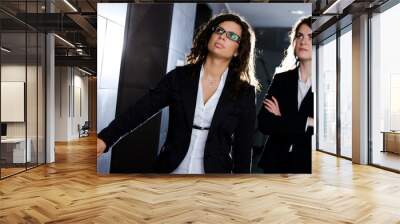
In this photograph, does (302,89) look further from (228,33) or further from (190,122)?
(190,122)

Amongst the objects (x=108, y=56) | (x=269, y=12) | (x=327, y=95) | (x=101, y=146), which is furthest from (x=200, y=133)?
(x=327, y=95)

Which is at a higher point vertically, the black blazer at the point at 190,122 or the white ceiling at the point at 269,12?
the white ceiling at the point at 269,12

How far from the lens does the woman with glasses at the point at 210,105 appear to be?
638 centimetres

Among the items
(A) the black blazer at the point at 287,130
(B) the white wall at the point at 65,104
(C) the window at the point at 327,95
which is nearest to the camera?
(A) the black blazer at the point at 287,130

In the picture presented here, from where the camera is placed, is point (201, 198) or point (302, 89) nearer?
point (201, 198)

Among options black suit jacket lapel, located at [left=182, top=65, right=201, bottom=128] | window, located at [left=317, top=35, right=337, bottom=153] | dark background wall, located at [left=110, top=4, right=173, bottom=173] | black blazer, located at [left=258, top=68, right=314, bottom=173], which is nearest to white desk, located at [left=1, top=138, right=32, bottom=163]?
dark background wall, located at [left=110, top=4, right=173, bottom=173]

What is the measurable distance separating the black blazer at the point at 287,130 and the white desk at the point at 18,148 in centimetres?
421

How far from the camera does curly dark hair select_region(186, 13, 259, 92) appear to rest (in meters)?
6.51

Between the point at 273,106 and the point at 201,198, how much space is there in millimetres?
2290

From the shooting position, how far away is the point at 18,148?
718 centimetres

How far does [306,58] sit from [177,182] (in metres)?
2.95

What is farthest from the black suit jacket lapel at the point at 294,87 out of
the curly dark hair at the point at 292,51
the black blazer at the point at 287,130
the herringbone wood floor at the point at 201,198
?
the herringbone wood floor at the point at 201,198

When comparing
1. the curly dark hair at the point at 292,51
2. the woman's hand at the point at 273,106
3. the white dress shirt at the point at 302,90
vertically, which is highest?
the curly dark hair at the point at 292,51

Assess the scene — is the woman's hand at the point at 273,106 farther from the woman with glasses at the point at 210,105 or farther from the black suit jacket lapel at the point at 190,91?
the black suit jacket lapel at the point at 190,91
